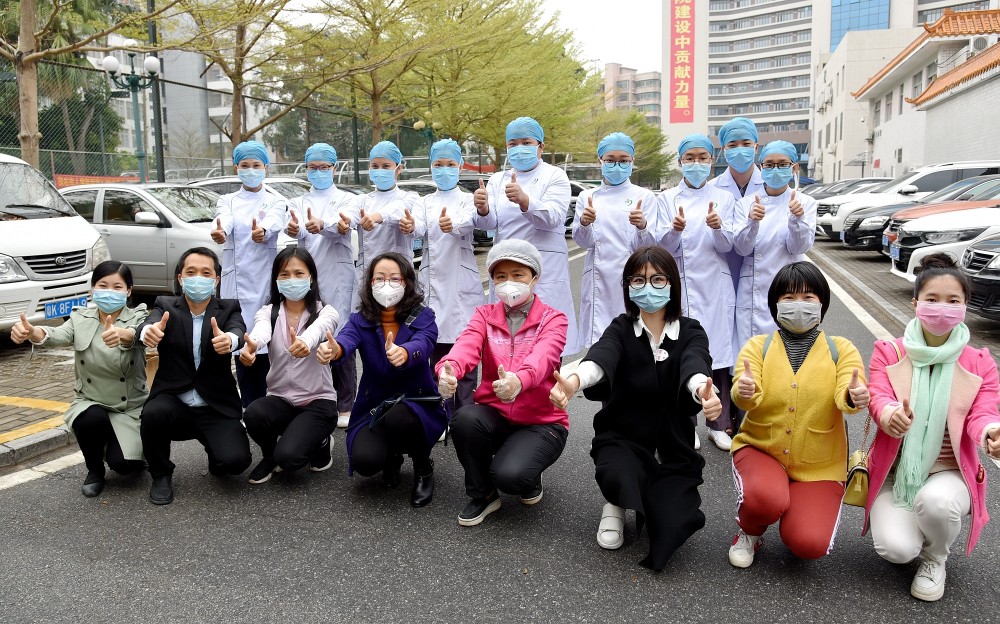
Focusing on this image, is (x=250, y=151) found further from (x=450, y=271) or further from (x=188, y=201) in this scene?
(x=188, y=201)

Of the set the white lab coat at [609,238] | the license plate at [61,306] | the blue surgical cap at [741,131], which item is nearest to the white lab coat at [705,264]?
the white lab coat at [609,238]

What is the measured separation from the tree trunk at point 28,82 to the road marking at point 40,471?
6.08 metres

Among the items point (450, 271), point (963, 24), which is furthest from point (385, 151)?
point (963, 24)

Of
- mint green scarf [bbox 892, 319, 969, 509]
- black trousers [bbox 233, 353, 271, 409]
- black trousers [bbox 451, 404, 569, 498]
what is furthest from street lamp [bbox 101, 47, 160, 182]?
mint green scarf [bbox 892, 319, 969, 509]

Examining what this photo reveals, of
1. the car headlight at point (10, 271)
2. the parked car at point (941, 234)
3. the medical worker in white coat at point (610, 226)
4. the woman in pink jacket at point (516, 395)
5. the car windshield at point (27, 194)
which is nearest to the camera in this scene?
the woman in pink jacket at point (516, 395)

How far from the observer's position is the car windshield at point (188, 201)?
33.2ft

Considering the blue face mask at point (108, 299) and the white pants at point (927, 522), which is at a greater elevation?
the blue face mask at point (108, 299)

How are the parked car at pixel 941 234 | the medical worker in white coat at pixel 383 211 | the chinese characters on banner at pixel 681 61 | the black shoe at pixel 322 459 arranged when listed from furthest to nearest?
the chinese characters on banner at pixel 681 61 → the parked car at pixel 941 234 → the medical worker in white coat at pixel 383 211 → the black shoe at pixel 322 459

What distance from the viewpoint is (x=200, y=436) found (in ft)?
13.9

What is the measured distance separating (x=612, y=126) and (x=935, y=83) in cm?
2296

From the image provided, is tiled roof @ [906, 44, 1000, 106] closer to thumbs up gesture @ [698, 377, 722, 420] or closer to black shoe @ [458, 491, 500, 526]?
thumbs up gesture @ [698, 377, 722, 420]

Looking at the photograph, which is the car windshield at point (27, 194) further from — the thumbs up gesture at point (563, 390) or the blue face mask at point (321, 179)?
the thumbs up gesture at point (563, 390)

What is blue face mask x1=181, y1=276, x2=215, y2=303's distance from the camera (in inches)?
167

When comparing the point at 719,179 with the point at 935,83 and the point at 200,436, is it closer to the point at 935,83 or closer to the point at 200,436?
the point at 200,436
